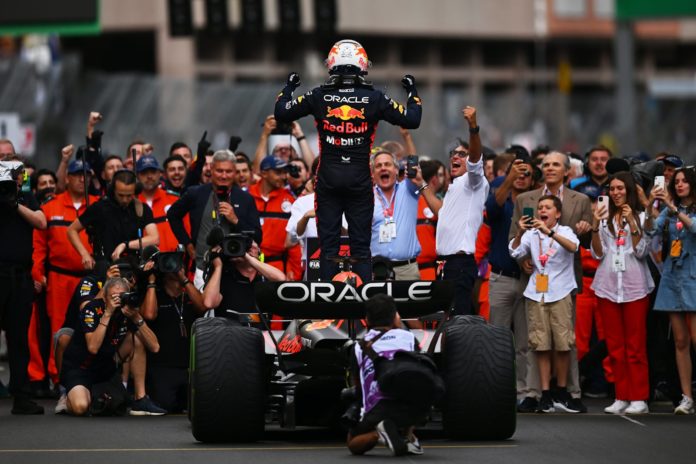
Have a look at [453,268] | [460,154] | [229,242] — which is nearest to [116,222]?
[229,242]

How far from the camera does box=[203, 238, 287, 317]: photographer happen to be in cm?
1510

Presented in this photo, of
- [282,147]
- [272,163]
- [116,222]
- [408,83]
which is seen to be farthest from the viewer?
[282,147]

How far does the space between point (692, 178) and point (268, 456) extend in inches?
206

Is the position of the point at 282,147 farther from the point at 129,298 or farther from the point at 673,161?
the point at 129,298

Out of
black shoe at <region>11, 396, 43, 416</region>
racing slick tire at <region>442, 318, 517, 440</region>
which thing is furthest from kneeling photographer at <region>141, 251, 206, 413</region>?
racing slick tire at <region>442, 318, 517, 440</region>

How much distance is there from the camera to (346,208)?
14.1 metres

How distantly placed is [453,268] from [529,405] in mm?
1405

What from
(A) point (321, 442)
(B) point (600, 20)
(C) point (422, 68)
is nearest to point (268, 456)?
(A) point (321, 442)

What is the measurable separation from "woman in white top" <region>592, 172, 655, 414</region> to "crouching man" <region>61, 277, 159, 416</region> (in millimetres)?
3974

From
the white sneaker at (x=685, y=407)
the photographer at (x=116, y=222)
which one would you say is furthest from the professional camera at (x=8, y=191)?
the white sneaker at (x=685, y=407)

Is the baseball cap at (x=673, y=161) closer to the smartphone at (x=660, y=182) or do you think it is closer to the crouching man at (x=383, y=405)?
the smartphone at (x=660, y=182)

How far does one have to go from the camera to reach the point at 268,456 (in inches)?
488

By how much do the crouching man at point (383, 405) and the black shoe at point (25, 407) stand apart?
427 cm

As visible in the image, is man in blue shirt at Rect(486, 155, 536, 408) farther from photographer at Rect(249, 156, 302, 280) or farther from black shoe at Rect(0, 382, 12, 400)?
black shoe at Rect(0, 382, 12, 400)
